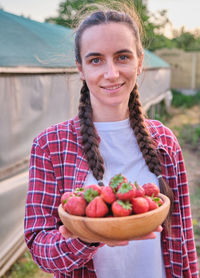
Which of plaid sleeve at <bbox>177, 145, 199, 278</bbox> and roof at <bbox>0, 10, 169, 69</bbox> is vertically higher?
roof at <bbox>0, 10, 169, 69</bbox>

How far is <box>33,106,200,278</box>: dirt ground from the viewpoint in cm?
528

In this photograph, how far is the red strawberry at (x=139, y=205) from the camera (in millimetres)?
1120

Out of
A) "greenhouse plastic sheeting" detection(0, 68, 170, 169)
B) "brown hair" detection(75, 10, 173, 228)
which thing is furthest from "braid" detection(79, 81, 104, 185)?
"greenhouse plastic sheeting" detection(0, 68, 170, 169)

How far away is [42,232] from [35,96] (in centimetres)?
284

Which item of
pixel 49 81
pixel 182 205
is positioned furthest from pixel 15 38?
pixel 182 205

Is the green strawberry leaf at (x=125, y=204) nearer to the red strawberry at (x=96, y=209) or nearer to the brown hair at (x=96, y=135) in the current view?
the red strawberry at (x=96, y=209)

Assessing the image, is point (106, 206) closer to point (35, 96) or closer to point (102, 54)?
point (102, 54)

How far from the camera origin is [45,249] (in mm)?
1344

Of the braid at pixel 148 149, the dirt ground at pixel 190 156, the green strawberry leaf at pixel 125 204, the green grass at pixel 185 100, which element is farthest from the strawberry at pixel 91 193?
the green grass at pixel 185 100

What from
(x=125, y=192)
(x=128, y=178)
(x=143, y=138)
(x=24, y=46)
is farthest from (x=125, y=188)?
(x=24, y=46)

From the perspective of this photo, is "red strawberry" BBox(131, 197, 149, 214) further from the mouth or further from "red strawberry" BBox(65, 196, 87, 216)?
the mouth

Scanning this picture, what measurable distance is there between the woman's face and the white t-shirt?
0.54 ft

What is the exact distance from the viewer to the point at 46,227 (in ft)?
4.58

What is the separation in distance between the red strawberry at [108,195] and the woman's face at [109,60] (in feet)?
1.62
